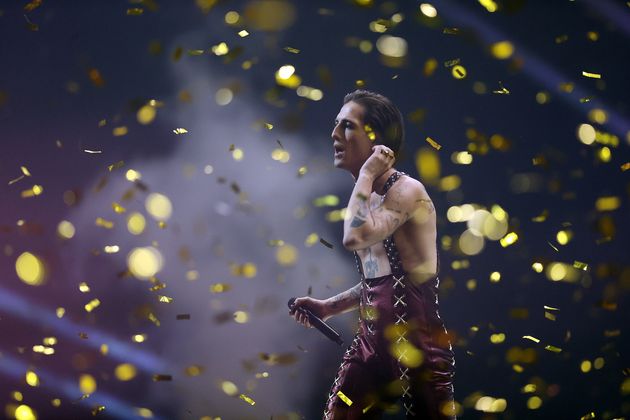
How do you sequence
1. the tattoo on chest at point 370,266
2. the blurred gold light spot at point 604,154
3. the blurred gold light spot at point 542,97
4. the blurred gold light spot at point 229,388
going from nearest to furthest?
1. the tattoo on chest at point 370,266
2. the blurred gold light spot at point 229,388
3. the blurred gold light spot at point 542,97
4. the blurred gold light spot at point 604,154

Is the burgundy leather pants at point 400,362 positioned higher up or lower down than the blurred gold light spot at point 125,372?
higher up

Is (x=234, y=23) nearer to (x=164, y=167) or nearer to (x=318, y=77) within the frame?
(x=318, y=77)

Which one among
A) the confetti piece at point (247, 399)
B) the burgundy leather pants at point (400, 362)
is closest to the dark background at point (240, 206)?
the confetti piece at point (247, 399)

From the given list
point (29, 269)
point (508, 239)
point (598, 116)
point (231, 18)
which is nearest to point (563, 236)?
point (508, 239)

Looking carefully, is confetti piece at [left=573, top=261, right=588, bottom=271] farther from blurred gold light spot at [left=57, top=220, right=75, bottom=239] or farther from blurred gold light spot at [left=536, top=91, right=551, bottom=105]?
blurred gold light spot at [left=57, top=220, right=75, bottom=239]

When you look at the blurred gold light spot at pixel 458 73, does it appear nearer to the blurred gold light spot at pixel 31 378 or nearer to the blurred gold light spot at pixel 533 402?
the blurred gold light spot at pixel 533 402

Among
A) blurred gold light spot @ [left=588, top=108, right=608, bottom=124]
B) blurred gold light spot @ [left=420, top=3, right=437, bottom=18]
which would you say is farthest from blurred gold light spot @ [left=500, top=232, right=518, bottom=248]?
blurred gold light spot @ [left=420, top=3, right=437, bottom=18]

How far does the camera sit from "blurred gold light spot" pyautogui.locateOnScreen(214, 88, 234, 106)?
2.75 meters

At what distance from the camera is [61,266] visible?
2.72m

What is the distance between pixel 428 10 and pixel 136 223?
173cm

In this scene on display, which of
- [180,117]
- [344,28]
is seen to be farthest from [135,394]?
[344,28]

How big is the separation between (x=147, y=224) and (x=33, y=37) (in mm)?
1085

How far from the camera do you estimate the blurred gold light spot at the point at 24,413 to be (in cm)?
276

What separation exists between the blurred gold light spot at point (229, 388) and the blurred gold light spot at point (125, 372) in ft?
1.41
